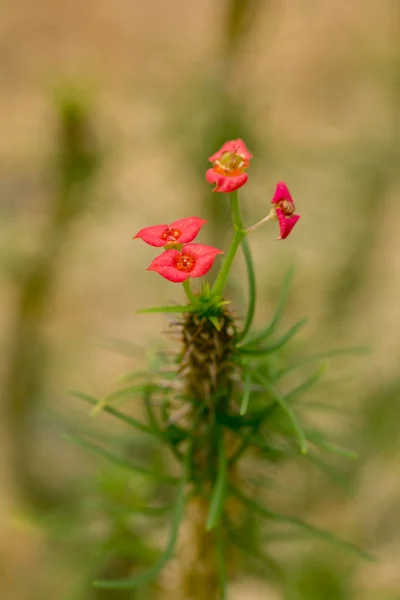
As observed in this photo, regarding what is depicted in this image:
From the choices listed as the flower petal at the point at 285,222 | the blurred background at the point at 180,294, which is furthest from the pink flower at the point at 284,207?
the blurred background at the point at 180,294

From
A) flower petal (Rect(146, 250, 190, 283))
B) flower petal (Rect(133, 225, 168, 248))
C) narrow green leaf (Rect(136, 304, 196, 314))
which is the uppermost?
flower petal (Rect(133, 225, 168, 248))

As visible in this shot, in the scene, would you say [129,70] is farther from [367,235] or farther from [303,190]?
[367,235]

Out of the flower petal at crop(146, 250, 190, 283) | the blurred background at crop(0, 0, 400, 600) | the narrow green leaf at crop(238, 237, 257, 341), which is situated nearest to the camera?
the flower petal at crop(146, 250, 190, 283)

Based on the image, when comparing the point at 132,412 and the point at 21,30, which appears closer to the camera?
the point at 132,412

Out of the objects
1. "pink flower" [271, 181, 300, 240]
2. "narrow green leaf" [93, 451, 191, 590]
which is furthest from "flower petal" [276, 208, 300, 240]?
"narrow green leaf" [93, 451, 191, 590]

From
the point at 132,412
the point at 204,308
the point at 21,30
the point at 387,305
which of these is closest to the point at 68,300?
the point at 132,412

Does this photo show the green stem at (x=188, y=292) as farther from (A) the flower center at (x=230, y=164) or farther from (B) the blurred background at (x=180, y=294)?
(B) the blurred background at (x=180, y=294)

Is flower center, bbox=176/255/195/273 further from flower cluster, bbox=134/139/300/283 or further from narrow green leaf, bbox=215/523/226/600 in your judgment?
narrow green leaf, bbox=215/523/226/600
